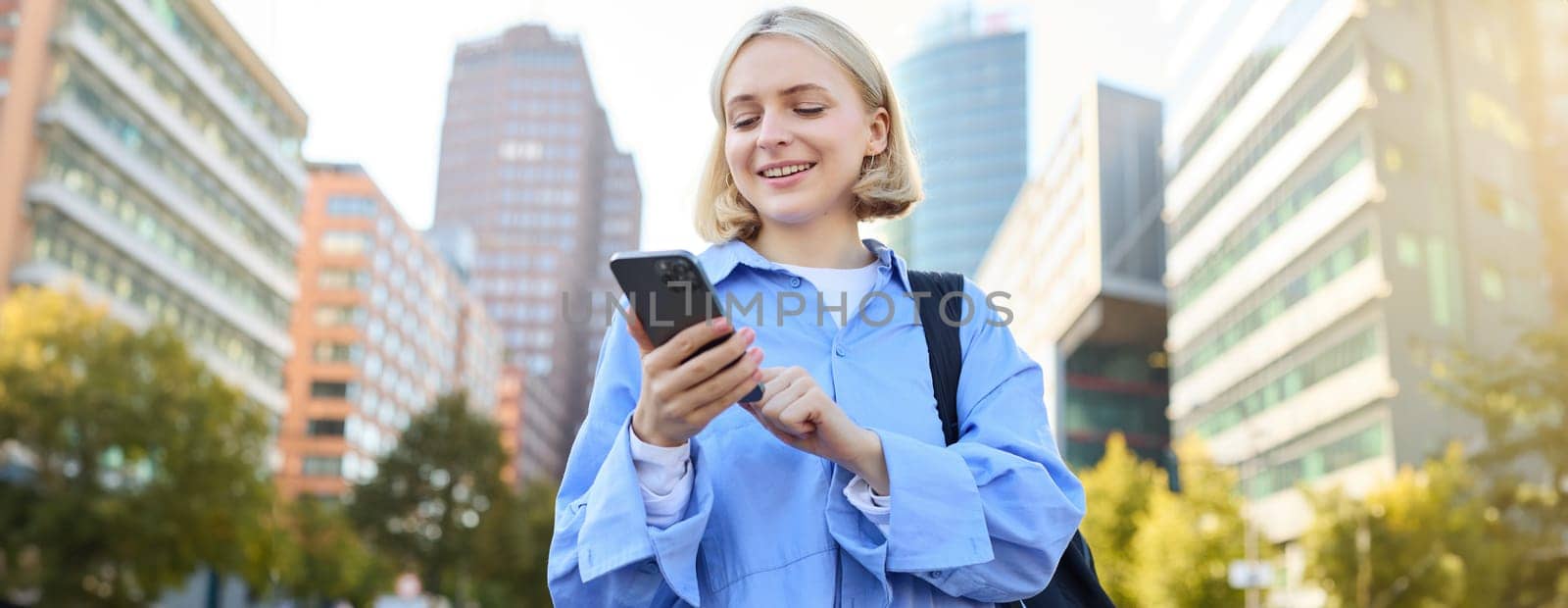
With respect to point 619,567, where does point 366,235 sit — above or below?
above

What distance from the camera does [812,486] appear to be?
191cm

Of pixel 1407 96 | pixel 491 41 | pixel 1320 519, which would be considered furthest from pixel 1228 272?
pixel 491 41

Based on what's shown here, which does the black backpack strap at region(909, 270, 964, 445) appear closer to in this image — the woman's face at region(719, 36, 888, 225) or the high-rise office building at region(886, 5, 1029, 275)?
the woman's face at region(719, 36, 888, 225)

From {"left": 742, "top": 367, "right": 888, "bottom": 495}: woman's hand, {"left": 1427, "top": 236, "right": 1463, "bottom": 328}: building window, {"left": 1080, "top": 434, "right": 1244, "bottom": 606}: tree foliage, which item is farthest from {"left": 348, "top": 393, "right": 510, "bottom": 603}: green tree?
{"left": 742, "top": 367, "right": 888, "bottom": 495}: woman's hand

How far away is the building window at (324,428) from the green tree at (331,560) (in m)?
28.1

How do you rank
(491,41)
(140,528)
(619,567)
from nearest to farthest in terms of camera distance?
(619,567), (140,528), (491,41)

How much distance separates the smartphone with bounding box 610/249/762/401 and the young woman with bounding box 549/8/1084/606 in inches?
0.9

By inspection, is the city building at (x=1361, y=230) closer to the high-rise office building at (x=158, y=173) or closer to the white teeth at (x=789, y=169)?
the high-rise office building at (x=158, y=173)

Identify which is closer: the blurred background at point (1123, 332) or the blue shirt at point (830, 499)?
the blue shirt at point (830, 499)

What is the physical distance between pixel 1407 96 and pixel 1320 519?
20149mm

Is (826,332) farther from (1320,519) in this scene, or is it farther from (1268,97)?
(1268,97)

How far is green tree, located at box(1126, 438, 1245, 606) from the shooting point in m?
31.0

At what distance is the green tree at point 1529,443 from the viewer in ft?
66.7

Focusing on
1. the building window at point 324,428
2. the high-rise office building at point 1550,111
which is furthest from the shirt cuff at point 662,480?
the building window at point 324,428
